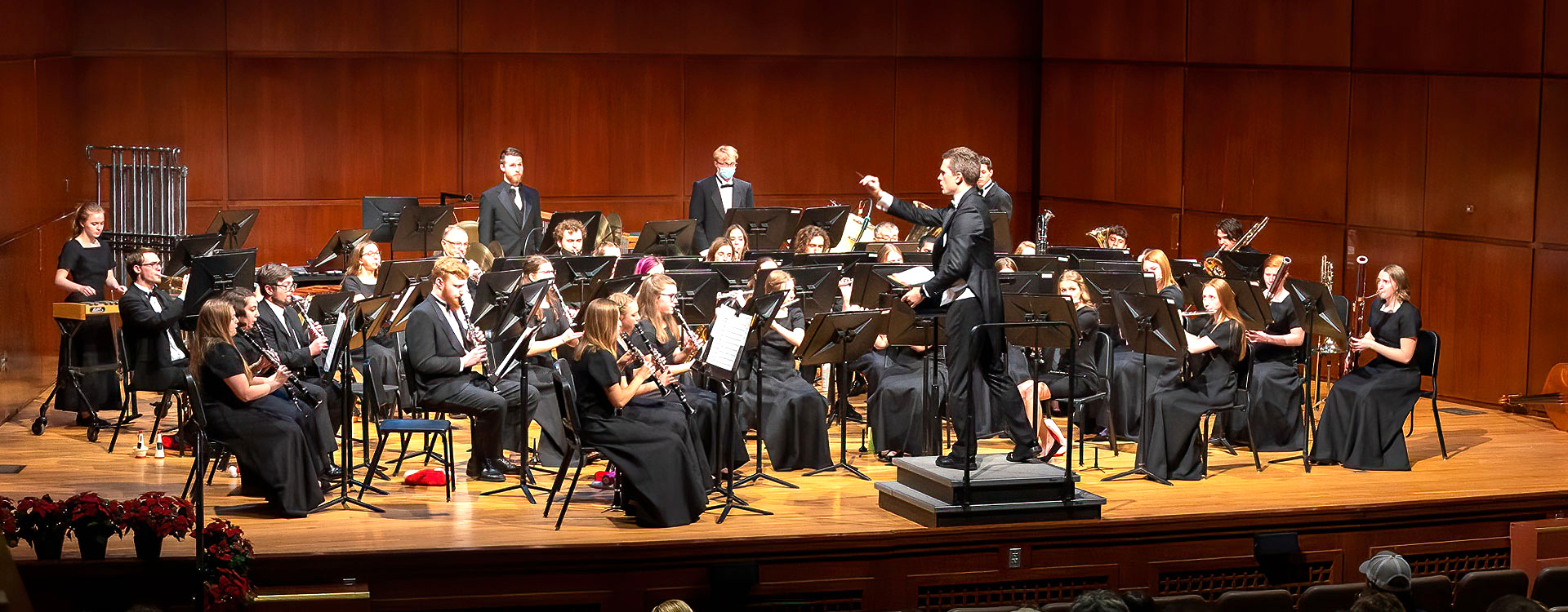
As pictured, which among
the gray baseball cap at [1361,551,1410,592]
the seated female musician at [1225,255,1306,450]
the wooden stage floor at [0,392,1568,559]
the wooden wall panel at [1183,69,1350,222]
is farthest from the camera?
the wooden wall panel at [1183,69,1350,222]

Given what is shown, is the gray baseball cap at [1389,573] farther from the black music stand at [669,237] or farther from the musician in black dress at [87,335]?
the musician in black dress at [87,335]

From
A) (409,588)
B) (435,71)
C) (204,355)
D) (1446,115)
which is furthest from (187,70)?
(1446,115)

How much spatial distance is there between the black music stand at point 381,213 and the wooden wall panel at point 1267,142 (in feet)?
20.3

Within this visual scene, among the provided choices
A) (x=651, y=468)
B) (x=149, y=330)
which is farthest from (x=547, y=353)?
(x=149, y=330)

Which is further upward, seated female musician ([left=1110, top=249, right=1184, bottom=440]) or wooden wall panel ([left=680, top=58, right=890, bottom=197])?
wooden wall panel ([left=680, top=58, right=890, bottom=197])

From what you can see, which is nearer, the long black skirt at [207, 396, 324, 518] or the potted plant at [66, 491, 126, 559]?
the potted plant at [66, 491, 126, 559]

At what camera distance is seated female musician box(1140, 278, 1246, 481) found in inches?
328

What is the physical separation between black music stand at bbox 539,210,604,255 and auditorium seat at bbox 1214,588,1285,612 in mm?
5286

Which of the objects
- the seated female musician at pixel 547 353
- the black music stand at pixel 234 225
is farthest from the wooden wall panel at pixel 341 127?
the seated female musician at pixel 547 353

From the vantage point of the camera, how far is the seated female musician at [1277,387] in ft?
29.5

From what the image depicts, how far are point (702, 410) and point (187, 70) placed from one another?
6907 millimetres

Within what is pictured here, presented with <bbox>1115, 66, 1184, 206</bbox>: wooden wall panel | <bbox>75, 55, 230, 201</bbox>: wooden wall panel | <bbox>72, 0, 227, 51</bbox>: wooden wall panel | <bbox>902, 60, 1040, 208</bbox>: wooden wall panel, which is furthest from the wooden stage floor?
<bbox>902, 60, 1040, 208</bbox>: wooden wall panel

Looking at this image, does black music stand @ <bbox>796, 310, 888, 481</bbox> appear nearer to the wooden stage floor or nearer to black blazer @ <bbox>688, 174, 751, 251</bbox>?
the wooden stage floor

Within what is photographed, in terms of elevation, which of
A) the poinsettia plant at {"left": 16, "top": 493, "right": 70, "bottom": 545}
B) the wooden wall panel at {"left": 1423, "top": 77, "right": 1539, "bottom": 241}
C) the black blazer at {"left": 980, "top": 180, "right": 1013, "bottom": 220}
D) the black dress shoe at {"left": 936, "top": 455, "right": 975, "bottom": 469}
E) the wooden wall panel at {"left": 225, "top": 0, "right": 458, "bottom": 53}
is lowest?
the poinsettia plant at {"left": 16, "top": 493, "right": 70, "bottom": 545}
